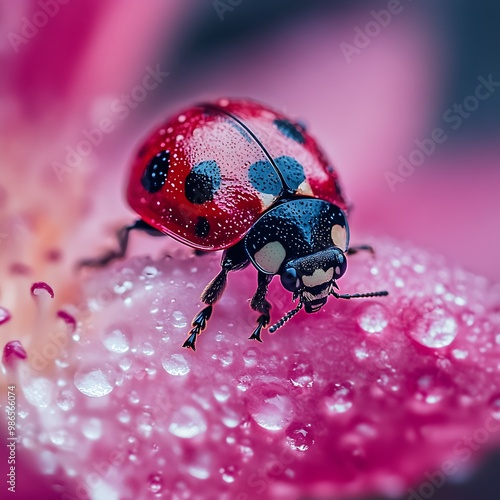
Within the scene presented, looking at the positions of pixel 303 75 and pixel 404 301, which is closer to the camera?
pixel 404 301

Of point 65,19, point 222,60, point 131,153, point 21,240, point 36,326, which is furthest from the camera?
point 222,60

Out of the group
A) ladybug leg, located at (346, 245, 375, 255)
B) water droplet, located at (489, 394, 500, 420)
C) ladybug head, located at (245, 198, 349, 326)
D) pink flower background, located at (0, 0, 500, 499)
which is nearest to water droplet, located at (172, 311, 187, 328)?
pink flower background, located at (0, 0, 500, 499)

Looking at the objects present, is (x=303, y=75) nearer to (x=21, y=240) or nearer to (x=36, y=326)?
(x=21, y=240)

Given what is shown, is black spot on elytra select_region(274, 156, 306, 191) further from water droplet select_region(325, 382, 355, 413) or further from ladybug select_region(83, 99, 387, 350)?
water droplet select_region(325, 382, 355, 413)

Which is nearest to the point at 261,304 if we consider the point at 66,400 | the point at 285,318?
the point at 285,318

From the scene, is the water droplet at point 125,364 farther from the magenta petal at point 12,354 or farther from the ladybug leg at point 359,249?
the ladybug leg at point 359,249

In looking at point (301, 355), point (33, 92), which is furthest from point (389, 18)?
point (301, 355)

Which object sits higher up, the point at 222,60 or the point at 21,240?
the point at 222,60
